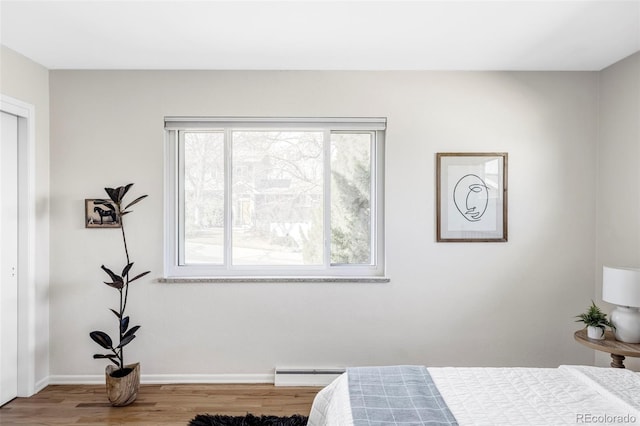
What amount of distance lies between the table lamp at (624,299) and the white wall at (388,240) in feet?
2.00

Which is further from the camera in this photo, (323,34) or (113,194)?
(113,194)

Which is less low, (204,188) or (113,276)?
(204,188)

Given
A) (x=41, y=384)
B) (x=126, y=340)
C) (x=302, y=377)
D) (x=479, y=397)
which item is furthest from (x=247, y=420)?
(x=41, y=384)

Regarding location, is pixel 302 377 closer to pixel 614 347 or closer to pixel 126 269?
pixel 126 269

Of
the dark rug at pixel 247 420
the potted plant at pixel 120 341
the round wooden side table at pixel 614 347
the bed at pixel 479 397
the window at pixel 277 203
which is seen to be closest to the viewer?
the bed at pixel 479 397

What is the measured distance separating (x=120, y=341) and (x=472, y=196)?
2913 millimetres

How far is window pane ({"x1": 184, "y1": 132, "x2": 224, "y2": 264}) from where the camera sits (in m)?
3.47

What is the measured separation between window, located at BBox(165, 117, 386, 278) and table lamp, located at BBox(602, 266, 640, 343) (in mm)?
1571

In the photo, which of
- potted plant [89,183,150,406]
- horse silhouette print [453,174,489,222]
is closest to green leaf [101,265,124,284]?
potted plant [89,183,150,406]

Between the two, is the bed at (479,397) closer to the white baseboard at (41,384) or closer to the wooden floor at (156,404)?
the wooden floor at (156,404)

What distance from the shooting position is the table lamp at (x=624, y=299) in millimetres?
2615

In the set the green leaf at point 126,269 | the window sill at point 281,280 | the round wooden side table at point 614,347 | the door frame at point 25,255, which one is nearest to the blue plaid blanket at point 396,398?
the window sill at point 281,280

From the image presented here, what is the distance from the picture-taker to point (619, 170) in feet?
10.2

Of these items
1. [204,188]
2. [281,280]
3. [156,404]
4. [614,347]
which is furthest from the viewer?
[204,188]
